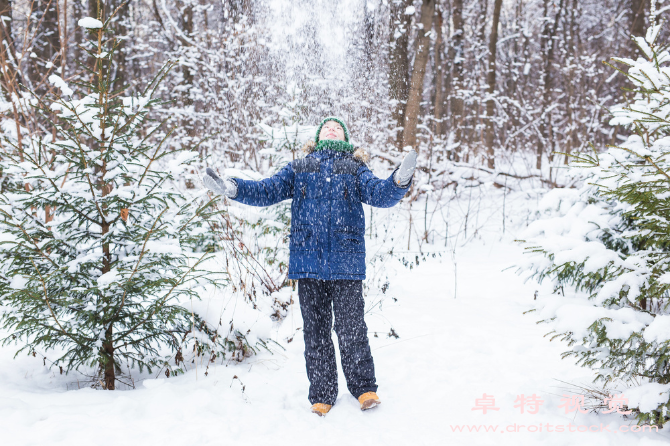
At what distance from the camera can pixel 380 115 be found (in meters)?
10.1

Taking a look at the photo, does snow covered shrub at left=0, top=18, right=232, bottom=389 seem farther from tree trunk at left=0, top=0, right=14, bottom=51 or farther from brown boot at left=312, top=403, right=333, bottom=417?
tree trunk at left=0, top=0, right=14, bottom=51

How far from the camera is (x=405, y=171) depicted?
219 cm

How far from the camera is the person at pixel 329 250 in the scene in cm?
244

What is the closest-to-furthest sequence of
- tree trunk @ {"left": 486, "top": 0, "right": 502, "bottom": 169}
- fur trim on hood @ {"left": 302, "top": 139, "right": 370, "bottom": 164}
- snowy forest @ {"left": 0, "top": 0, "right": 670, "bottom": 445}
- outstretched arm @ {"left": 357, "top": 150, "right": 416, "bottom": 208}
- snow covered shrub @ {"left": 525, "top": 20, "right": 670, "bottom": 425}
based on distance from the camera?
snow covered shrub @ {"left": 525, "top": 20, "right": 670, "bottom": 425}, snowy forest @ {"left": 0, "top": 0, "right": 670, "bottom": 445}, outstretched arm @ {"left": 357, "top": 150, "right": 416, "bottom": 208}, fur trim on hood @ {"left": 302, "top": 139, "right": 370, "bottom": 164}, tree trunk @ {"left": 486, "top": 0, "right": 502, "bottom": 169}

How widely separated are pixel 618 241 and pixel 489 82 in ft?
32.6

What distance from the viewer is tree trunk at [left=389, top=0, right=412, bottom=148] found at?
348 inches

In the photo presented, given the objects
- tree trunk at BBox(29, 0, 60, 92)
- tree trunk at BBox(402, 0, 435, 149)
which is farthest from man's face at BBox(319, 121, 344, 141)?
tree trunk at BBox(402, 0, 435, 149)

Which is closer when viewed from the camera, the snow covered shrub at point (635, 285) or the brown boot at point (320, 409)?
the snow covered shrub at point (635, 285)

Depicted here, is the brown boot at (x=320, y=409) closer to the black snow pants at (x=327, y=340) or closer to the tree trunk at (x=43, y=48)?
the black snow pants at (x=327, y=340)

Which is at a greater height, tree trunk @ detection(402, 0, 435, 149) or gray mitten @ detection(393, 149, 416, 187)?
tree trunk @ detection(402, 0, 435, 149)

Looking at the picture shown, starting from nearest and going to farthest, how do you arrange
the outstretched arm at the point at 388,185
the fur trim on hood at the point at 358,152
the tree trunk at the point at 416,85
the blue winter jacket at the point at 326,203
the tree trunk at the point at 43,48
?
the outstretched arm at the point at 388,185 < the blue winter jacket at the point at 326,203 < the fur trim on hood at the point at 358,152 < the tree trunk at the point at 43,48 < the tree trunk at the point at 416,85

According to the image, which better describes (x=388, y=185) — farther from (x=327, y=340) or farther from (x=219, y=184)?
(x=327, y=340)

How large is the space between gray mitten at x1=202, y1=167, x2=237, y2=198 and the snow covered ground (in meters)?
1.18

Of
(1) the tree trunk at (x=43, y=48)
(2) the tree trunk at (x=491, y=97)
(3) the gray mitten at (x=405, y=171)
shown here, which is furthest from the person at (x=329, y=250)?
(2) the tree trunk at (x=491, y=97)
